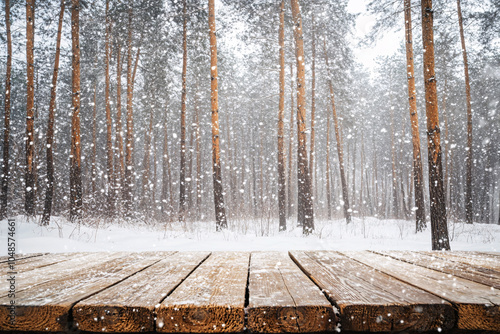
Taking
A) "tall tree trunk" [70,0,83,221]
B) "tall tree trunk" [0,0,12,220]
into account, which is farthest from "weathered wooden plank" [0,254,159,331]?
"tall tree trunk" [0,0,12,220]

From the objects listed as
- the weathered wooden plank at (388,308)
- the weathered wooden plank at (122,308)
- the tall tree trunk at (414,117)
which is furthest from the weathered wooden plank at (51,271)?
the tall tree trunk at (414,117)

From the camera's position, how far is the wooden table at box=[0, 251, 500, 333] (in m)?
1.04

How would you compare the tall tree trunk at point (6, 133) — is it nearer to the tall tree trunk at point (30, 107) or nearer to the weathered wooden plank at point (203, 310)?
the tall tree trunk at point (30, 107)

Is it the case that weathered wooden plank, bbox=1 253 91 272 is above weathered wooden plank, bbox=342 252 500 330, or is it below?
below

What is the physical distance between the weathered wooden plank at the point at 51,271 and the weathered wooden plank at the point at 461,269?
7.27 ft

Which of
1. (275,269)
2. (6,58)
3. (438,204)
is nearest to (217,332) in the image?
(275,269)

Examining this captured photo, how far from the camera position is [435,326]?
1.07 m

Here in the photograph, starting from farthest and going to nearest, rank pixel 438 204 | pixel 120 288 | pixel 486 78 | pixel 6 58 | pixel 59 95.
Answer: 1. pixel 59 95
2. pixel 486 78
3. pixel 6 58
4. pixel 438 204
5. pixel 120 288

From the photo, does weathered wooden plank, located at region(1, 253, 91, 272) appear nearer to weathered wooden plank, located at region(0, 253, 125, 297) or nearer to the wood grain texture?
weathered wooden plank, located at region(0, 253, 125, 297)

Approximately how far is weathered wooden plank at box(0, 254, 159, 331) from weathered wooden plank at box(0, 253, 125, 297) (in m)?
0.06

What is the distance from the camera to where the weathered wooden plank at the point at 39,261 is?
1.89 meters

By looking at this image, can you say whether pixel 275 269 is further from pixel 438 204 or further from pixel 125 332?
pixel 438 204

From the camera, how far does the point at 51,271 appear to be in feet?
5.78

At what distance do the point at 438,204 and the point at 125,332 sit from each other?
20.1 ft
